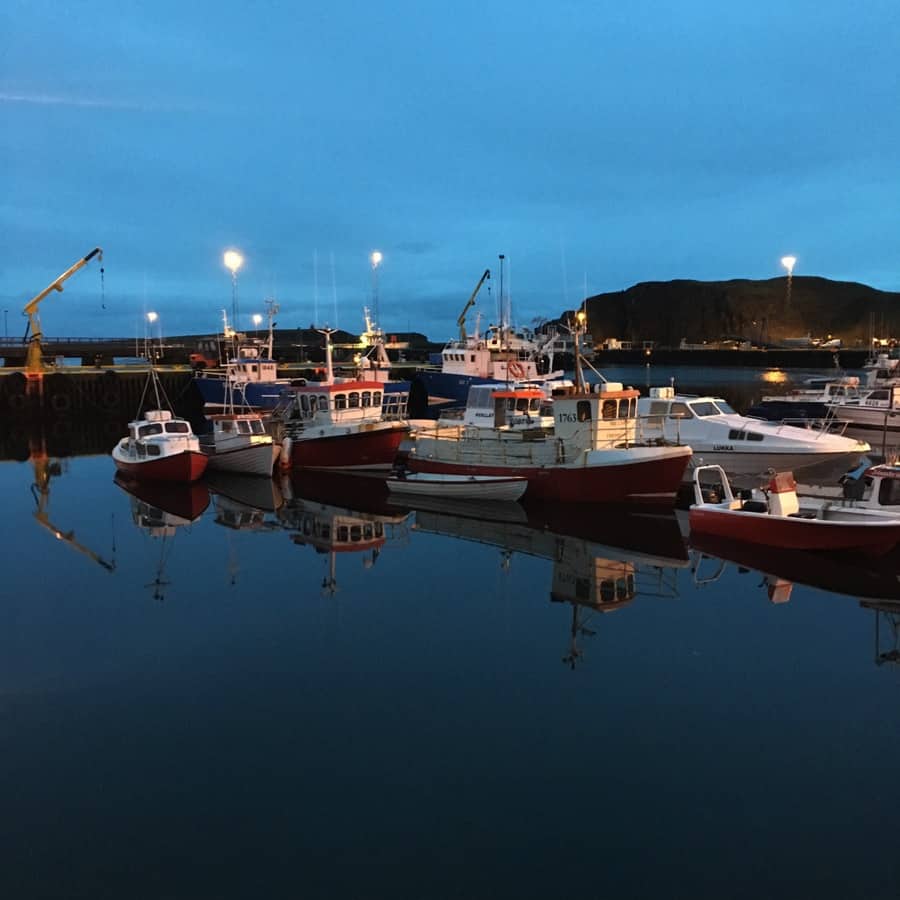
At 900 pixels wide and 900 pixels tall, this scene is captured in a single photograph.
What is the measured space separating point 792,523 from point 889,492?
7.62 feet

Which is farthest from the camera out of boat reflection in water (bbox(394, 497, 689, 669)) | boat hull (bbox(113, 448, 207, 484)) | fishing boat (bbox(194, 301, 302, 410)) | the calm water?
fishing boat (bbox(194, 301, 302, 410))

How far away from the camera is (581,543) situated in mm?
17891

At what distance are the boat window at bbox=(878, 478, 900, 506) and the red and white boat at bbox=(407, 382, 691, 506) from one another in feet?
18.2

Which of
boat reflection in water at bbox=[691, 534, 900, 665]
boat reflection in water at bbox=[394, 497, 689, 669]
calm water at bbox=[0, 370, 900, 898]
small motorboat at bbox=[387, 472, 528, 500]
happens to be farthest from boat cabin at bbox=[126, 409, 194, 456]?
boat reflection in water at bbox=[691, 534, 900, 665]

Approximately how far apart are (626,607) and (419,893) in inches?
317

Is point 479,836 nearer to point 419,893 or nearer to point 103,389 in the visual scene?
point 419,893

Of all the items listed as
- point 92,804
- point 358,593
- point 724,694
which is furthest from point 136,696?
point 724,694

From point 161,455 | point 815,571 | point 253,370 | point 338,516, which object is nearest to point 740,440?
point 815,571

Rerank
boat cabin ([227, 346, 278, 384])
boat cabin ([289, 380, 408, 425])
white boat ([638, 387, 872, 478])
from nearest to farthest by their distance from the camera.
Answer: white boat ([638, 387, 872, 478]), boat cabin ([289, 380, 408, 425]), boat cabin ([227, 346, 278, 384])

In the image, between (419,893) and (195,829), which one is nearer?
(419,893)

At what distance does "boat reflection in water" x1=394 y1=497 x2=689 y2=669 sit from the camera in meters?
14.2

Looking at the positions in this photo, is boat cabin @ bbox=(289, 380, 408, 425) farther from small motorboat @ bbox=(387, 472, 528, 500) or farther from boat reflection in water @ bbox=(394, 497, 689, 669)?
boat reflection in water @ bbox=(394, 497, 689, 669)

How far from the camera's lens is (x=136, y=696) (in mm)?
10242

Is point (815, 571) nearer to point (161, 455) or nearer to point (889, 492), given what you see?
point (889, 492)
